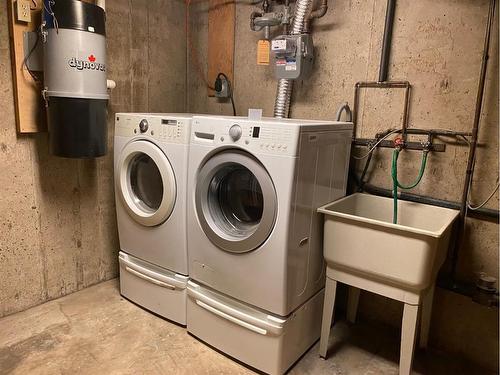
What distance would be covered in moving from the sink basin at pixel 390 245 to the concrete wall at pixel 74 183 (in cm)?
151

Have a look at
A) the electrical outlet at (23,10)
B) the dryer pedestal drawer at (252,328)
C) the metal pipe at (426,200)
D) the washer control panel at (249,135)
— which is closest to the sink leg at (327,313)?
the dryer pedestal drawer at (252,328)

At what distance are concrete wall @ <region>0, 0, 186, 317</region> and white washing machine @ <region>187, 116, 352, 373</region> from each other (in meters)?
0.88

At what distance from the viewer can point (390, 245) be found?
1474mm

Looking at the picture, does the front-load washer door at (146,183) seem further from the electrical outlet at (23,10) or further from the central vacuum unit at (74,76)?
the electrical outlet at (23,10)

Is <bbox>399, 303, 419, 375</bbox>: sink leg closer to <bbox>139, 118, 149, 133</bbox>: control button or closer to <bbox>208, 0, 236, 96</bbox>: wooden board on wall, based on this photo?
<bbox>139, 118, 149, 133</bbox>: control button

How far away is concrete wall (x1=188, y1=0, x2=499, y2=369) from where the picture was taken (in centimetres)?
168

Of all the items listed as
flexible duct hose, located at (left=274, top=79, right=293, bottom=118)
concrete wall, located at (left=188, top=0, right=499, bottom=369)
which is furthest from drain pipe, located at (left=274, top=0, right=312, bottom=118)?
concrete wall, located at (left=188, top=0, right=499, bottom=369)

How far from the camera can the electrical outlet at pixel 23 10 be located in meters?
1.80

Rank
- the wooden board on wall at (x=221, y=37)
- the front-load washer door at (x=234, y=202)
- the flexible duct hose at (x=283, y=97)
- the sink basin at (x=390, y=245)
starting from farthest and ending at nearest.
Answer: the wooden board on wall at (x=221, y=37)
the flexible duct hose at (x=283, y=97)
the front-load washer door at (x=234, y=202)
the sink basin at (x=390, y=245)

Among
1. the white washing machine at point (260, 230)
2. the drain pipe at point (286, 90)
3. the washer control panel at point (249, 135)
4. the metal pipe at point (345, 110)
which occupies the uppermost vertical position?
the drain pipe at point (286, 90)

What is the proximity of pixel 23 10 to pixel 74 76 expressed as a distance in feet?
1.45

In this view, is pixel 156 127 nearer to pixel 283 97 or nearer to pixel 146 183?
pixel 146 183

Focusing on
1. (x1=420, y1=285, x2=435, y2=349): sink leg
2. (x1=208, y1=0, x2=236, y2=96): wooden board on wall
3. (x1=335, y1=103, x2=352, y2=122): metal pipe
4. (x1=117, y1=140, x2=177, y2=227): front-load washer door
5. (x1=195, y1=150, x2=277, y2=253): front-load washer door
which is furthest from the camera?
(x1=208, y1=0, x2=236, y2=96): wooden board on wall

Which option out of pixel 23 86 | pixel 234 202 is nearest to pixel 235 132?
pixel 234 202
